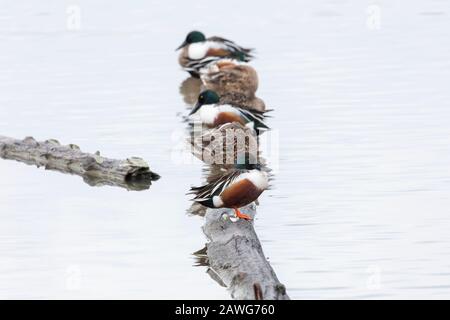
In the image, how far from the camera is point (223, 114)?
16156 millimetres

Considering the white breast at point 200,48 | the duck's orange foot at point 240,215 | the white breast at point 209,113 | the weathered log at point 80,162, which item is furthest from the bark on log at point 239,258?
the white breast at point 200,48

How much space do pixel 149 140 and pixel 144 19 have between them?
1092 centimetres

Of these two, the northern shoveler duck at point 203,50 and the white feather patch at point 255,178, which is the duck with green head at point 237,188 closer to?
Result: the white feather patch at point 255,178

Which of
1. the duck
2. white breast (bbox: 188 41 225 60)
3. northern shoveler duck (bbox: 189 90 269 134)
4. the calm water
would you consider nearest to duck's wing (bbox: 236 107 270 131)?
northern shoveler duck (bbox: 189 90 269 134)

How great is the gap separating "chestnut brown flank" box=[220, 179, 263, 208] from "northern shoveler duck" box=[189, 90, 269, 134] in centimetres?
515

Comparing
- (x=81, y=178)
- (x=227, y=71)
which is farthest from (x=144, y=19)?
(x=81, y=178)

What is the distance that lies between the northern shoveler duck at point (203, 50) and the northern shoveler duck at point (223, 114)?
3909 mm

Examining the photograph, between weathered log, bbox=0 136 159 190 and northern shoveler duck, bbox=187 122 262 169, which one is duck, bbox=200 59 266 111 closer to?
northern shoveler duck, bbox=187 122 262 169

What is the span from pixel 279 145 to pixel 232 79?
11.5 feet

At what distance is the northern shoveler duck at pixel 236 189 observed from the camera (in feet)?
35.1

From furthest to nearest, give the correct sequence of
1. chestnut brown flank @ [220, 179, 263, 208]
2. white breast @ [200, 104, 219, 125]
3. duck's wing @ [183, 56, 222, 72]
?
duck's wing @ [183, 56, 222, 72] → white breast @ [200, 104, 219, 125] → chestnut brown flank @ [220, 179, 263, 208]

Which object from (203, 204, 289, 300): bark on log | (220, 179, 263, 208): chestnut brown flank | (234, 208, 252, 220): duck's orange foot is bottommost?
(203, 204, 289, 300): bark on log

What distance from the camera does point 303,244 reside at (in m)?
10.9

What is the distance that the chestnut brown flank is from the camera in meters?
10.7
